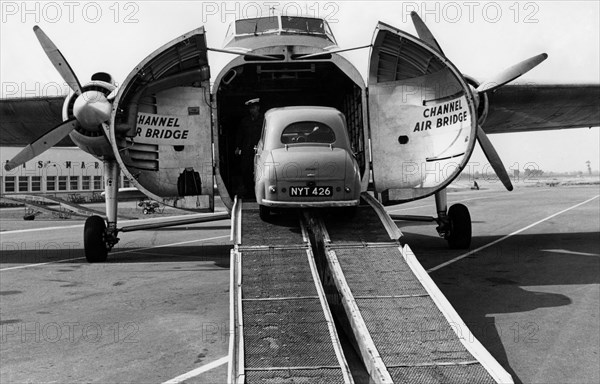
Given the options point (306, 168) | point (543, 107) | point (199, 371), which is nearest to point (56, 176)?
point (543, 107)

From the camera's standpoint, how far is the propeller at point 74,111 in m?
11.7

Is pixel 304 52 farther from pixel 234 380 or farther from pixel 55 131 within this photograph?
pixel 234 380

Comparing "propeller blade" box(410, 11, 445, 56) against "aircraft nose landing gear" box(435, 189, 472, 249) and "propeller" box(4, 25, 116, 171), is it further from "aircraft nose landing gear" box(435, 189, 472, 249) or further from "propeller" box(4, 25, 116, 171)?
"propeller" box(4, 25, 116, 171)

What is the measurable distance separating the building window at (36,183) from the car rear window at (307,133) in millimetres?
51971

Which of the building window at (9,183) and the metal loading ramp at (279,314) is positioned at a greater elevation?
the building window at (9,183)

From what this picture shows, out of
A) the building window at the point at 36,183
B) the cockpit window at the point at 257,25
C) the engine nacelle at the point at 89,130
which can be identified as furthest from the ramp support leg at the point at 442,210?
the building window at the point at 36,183

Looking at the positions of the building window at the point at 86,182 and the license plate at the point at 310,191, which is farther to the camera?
the building window at the point at 86,182

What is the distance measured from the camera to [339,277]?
6.98m

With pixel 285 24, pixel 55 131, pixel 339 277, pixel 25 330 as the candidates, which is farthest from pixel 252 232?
pixel 55 131

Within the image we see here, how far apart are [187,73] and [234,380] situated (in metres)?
7.97

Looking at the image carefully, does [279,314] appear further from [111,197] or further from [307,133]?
[111,197]

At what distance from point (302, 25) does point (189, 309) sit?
7366 mm

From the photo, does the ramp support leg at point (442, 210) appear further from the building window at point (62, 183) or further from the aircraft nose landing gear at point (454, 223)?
the building window at point (62, 183)

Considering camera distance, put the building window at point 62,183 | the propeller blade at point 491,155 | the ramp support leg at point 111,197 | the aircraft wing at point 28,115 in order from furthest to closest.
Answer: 1. the building window at point 62,183
2. the aircraft wing at point 28,115
3. the ramp support leg at point 111,197
4. the propeller blade at point 491,155
